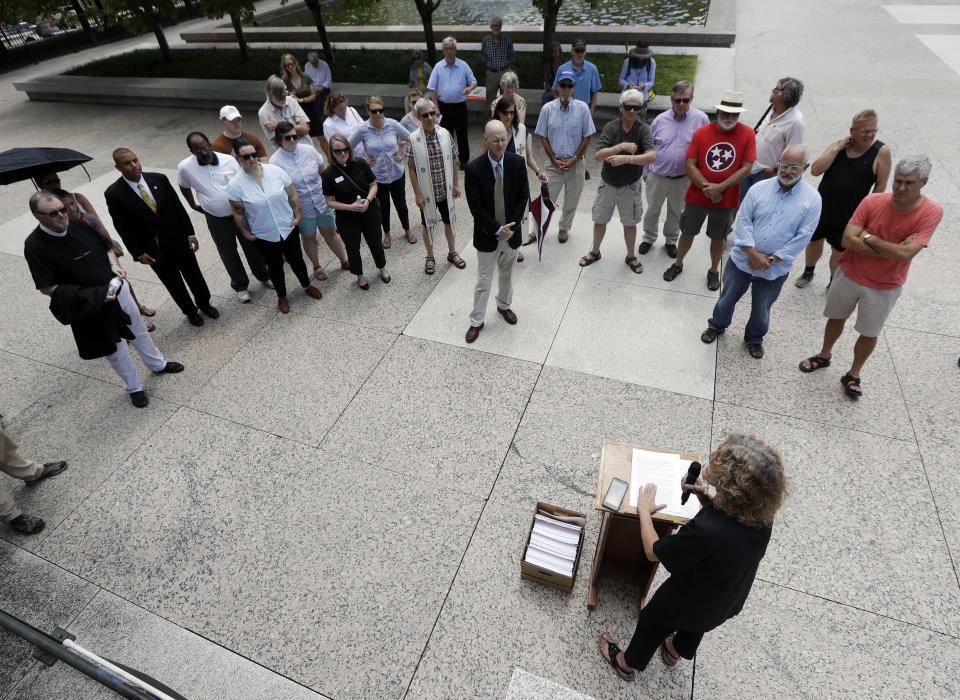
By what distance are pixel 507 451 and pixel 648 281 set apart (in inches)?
116

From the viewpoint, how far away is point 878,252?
13.1ft

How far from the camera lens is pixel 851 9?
16312 mm

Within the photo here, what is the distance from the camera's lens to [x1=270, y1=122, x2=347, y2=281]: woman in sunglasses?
5566 millimetres

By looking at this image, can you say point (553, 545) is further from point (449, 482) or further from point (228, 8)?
point (228, 8)

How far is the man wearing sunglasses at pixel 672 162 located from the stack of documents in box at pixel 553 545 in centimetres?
395

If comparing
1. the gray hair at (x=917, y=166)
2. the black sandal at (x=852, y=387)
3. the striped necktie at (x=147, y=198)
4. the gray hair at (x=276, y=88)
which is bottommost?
the black sandal at (x=852, y=387)

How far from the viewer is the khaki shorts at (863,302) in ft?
13.9

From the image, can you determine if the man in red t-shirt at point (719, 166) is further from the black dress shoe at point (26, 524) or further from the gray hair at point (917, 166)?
the black dress shoe at point (26, 524)

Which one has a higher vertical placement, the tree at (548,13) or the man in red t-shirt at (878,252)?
the tree at (548,13)

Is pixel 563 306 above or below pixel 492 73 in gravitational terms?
below

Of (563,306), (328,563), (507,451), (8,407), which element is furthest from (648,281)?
(8,407)

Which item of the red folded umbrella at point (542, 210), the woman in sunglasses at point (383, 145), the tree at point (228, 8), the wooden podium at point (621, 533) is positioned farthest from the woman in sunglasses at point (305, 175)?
the tree at point (228, 8)

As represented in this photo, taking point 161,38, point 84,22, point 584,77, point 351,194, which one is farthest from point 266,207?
point 84,22

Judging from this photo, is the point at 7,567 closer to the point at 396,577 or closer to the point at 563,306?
the point at 396,577
